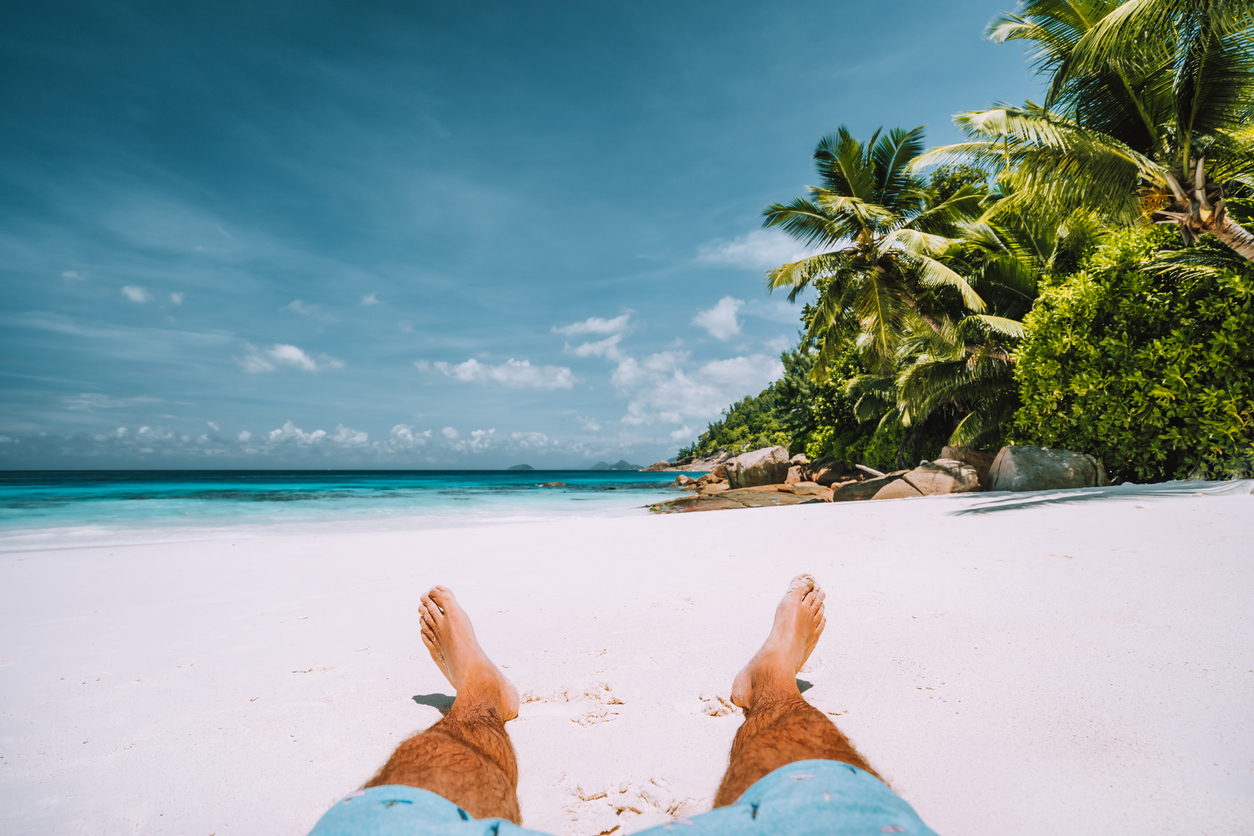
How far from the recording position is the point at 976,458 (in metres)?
10.6

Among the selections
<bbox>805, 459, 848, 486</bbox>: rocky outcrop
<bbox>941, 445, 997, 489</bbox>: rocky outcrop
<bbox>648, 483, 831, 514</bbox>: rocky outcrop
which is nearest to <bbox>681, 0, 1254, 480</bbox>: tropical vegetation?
<bbox>941, 445, 997, 489</bbox>: rocky outcrop

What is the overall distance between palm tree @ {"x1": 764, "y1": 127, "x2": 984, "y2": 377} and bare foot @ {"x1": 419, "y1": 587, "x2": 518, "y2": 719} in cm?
1141

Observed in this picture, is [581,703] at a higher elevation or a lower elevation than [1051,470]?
lower

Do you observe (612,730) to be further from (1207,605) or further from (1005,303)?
(1005,303)

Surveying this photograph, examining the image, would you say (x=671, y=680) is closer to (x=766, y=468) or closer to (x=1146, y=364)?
(x=1146, y=364)

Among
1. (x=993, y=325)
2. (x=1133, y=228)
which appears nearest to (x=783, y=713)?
(x=1133, y=228)

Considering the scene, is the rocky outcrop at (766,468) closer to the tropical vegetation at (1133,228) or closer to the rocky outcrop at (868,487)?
the rocky outcrop at (868,487)

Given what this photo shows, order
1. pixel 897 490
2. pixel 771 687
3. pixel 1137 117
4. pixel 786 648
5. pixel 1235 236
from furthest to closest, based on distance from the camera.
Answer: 1. pixel 897 490
2. pixel 1137 117
3. pixel 1235 236
4. pixel 786 648
5. pixel 771 687

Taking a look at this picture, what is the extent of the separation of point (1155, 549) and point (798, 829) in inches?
144

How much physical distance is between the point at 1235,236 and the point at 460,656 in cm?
887

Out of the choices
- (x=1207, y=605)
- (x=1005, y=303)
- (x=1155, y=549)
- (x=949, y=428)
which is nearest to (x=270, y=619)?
(x=1207, y=605)

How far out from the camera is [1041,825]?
1.14 m

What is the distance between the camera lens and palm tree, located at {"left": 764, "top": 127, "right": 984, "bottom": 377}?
11.6m

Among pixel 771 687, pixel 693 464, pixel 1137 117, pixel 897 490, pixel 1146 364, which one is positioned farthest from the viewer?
pixel 693 464
